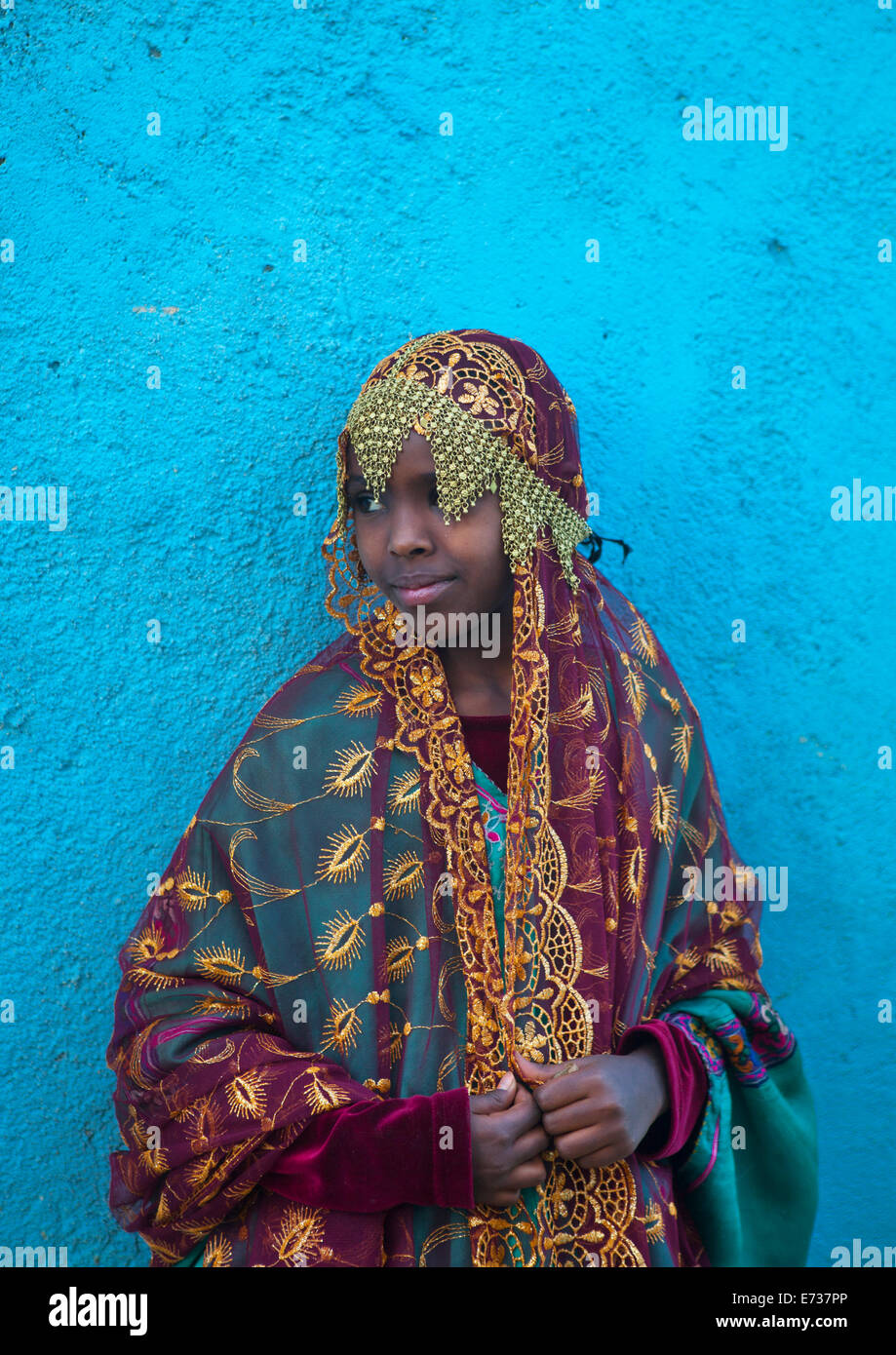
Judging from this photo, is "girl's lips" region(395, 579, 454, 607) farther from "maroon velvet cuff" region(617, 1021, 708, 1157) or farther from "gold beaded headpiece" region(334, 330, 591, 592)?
"maroon velvet cuff" region(617, 1021, 708, 1157)

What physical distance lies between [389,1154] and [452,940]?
0.99 feet

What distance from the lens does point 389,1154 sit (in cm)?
153

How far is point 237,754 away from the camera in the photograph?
1751mm

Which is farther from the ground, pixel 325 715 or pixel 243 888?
pixel 325 715

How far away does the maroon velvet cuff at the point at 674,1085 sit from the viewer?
167 cm

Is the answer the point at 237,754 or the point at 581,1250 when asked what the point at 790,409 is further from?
the point at 581,1250

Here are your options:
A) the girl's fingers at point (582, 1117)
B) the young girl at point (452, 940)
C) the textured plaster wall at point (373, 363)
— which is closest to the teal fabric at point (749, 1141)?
the young girl at point (452, 940)

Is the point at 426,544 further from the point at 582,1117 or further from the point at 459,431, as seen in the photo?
the point at 582,1117

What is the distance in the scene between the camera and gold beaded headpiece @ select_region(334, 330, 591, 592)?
5.38 ft

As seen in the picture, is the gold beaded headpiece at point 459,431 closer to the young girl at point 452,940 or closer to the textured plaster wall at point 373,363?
the young girl at point 452,940

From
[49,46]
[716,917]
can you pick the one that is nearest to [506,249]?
[49,46]

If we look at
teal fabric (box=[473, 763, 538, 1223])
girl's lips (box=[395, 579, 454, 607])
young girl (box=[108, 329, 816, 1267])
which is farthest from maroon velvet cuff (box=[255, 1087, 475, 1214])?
girl's lips (box=[395, 579, 454, 607])

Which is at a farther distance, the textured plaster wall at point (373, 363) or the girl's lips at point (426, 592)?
the textured plaster wall at point (373, 363)
